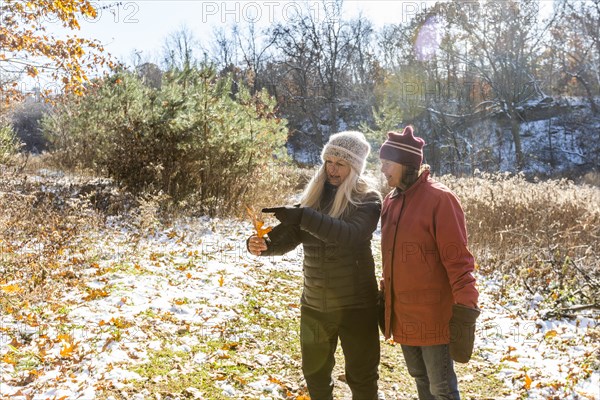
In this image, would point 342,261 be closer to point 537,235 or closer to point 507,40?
point 537,235

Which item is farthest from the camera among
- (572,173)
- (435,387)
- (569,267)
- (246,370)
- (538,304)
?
(572,173)

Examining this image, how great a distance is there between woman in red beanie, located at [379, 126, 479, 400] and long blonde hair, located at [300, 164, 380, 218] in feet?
0.68

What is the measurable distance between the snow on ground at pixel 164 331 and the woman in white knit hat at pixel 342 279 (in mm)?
1279

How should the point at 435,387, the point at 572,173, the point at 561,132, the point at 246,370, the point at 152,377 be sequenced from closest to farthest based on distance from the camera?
the point at 435,387 → the point at 152,377 → the point at 246,370 → the point at 572,173 → the point at 561,132

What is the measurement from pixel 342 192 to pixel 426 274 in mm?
728

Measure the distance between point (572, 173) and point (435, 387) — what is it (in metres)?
29.8

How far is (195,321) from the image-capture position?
4809 mm

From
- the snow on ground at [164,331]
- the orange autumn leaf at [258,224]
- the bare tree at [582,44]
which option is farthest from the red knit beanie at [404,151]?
the bare tree at [582,44]

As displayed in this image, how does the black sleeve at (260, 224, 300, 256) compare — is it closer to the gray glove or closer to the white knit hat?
the white knit hat

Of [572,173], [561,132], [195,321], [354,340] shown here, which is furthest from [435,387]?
[561,132]

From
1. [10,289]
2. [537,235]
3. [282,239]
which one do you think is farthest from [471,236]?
[10,289]

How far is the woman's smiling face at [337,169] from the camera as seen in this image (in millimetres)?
2805

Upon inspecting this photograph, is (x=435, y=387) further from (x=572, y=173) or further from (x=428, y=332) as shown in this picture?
(x=572, y=173)

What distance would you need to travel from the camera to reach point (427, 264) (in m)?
2.47
